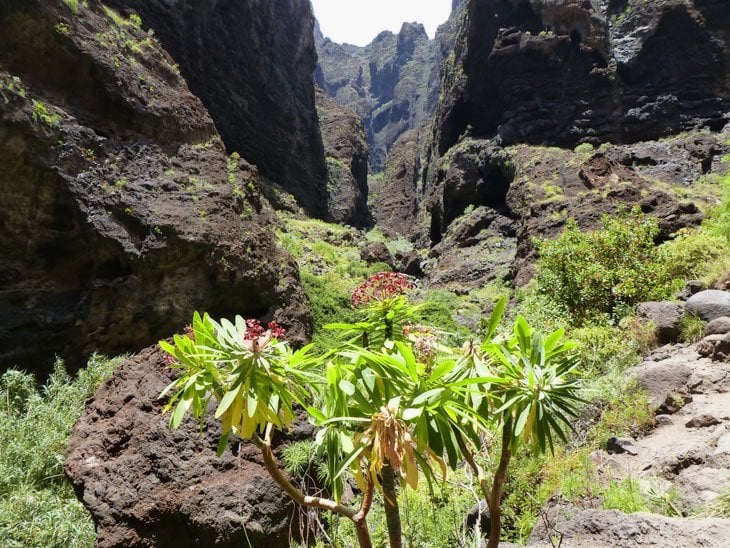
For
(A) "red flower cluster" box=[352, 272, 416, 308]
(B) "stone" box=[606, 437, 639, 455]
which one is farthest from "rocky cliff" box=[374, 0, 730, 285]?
(A) "red flower cluster" box=[352, 272, 416, 308]

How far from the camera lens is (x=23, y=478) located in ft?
17.8

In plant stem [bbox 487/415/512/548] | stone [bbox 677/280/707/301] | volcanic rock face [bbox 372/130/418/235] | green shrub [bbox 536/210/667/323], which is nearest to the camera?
plant stem [bbox 487/415/512/548]

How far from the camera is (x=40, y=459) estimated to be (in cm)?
565

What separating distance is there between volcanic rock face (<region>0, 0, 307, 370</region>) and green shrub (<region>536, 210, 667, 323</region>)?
644 cm

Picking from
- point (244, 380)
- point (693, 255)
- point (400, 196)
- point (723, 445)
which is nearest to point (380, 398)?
point (244, 380)

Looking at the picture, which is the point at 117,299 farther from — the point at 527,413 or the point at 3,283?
the point at 527,413

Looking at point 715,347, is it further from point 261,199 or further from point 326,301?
point 261,199

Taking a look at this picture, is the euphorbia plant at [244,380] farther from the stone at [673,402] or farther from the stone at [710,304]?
the stone at [710,304]

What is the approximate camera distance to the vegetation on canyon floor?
3891 millimetres

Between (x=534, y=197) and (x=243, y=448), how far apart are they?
18592 mm

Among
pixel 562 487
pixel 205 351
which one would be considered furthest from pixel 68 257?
pixel 562 487

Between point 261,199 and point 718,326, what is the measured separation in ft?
38.9

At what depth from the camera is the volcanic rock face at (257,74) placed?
24.0 m

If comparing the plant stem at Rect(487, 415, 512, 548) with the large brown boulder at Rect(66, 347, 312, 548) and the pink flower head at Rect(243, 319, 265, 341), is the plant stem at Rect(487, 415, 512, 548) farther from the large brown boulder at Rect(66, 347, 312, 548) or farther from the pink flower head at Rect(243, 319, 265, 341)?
→ the large brown boulder at Rect(66, 347, 312, 548)
